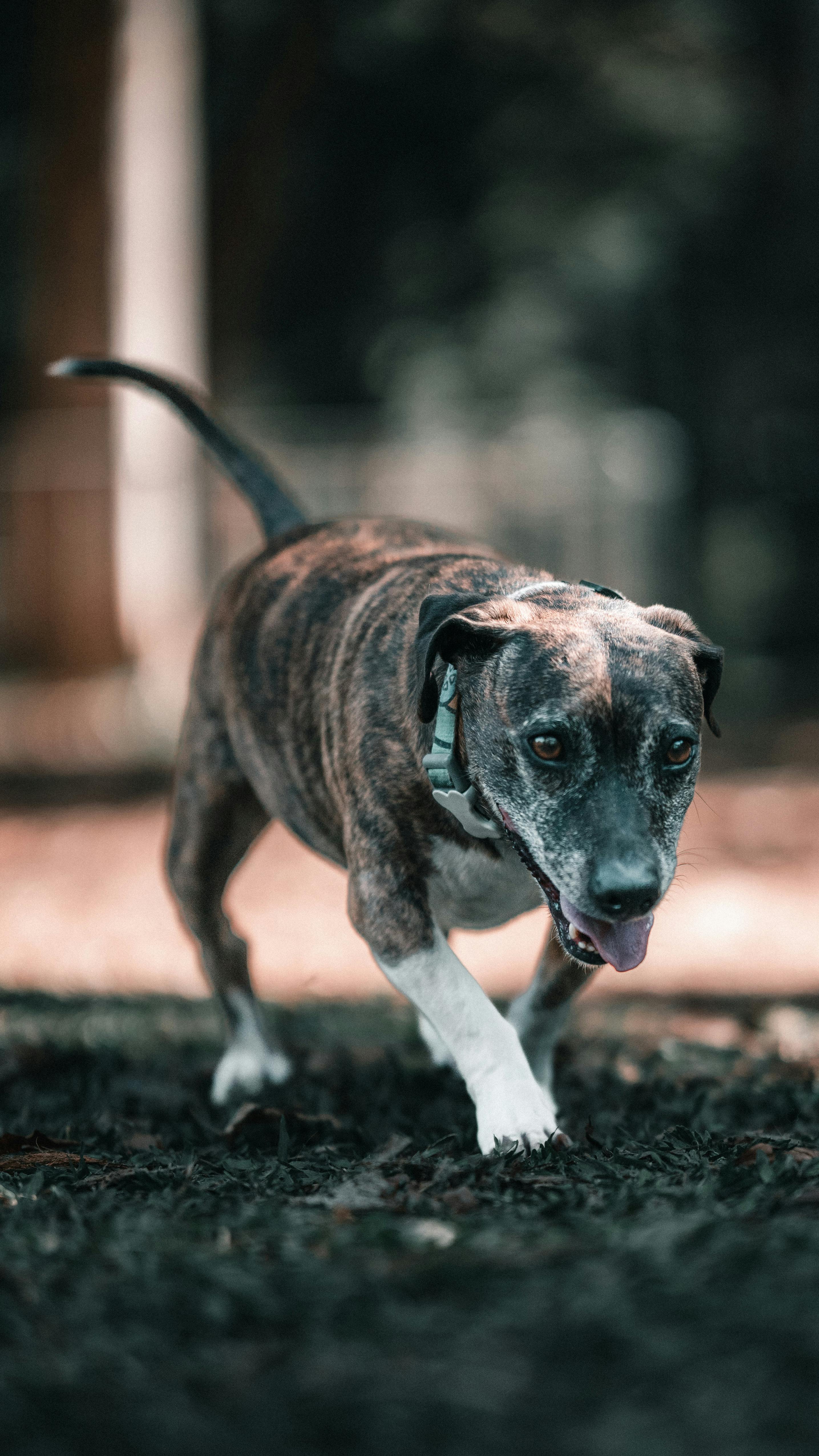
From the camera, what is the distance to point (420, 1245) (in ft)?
8.80

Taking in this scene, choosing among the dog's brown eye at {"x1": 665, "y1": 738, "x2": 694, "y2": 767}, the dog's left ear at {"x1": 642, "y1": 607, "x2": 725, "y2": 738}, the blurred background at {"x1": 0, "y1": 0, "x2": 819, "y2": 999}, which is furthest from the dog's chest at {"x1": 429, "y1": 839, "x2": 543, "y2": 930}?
the blurred background at {"x1": 0, "y1": 0, "x2": 819, "y2": 999}

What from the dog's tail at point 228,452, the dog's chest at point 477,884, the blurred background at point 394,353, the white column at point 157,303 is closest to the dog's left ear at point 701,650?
the dog's chest at point 477,884

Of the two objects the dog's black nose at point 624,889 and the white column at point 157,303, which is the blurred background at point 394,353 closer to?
the white column at point 157,303

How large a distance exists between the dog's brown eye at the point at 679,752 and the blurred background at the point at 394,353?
3793mm

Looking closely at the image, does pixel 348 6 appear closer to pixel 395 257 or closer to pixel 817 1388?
pixel 395 257

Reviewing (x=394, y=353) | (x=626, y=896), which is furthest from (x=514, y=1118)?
(x=394, y=353)

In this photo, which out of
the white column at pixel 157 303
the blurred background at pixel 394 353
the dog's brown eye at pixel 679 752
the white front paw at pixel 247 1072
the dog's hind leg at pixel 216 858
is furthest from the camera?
the white column at pixel 157 303

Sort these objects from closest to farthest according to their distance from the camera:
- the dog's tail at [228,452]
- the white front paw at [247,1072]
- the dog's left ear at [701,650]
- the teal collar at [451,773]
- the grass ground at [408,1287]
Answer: the grass ground at [408,1287] < the teal collar at [451,773] < the dog's left ear at [701,650] < the white front paw at [247,1072] < the dog's tail at [228,452]

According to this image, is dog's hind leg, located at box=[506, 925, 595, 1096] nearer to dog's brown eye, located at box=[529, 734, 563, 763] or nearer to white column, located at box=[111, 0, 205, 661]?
dog's brown eye, located at box=[529, 734, 563, 763]

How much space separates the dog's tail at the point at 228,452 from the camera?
5173 mm

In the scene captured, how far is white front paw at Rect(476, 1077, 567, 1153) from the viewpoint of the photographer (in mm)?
3287

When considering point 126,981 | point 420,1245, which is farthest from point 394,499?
point 420,1245

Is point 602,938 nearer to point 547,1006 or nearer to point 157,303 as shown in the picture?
point 547,1006

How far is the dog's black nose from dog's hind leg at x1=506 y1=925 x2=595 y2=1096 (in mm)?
738
